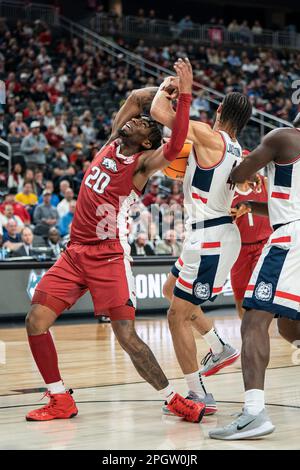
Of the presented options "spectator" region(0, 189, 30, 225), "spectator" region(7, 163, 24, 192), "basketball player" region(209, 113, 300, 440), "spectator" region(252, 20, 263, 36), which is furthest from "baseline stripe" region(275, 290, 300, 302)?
"spectator" region(252, 20, 263, 36)

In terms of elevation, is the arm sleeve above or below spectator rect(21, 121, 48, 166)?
above

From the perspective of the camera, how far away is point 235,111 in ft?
18.9

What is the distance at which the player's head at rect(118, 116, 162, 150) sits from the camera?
18.3 feet

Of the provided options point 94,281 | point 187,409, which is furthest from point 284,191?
point 187,409

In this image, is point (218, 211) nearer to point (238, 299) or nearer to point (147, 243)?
point (238, 299)

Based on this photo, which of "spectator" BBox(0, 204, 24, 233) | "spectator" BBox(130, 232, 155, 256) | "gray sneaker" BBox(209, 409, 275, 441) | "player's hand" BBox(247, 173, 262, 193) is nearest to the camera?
"gray sneaker" BBox(209, 409, 275, 441)

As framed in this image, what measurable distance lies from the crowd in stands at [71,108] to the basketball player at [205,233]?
693 cm

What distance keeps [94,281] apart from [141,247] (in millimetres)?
8140

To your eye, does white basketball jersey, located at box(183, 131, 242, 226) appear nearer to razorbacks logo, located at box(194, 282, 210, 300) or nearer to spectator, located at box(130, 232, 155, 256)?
razorbacks logo, located at box(194, 282, 210, 300)

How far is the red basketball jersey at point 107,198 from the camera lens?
5539 millimetres

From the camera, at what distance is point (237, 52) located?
93.1ft

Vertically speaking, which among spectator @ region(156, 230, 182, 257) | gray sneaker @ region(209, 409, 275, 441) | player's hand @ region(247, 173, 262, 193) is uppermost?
player's hand @ region(247, 173, 262, 193)

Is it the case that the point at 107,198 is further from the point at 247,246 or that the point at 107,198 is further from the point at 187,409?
the point at 247,246
